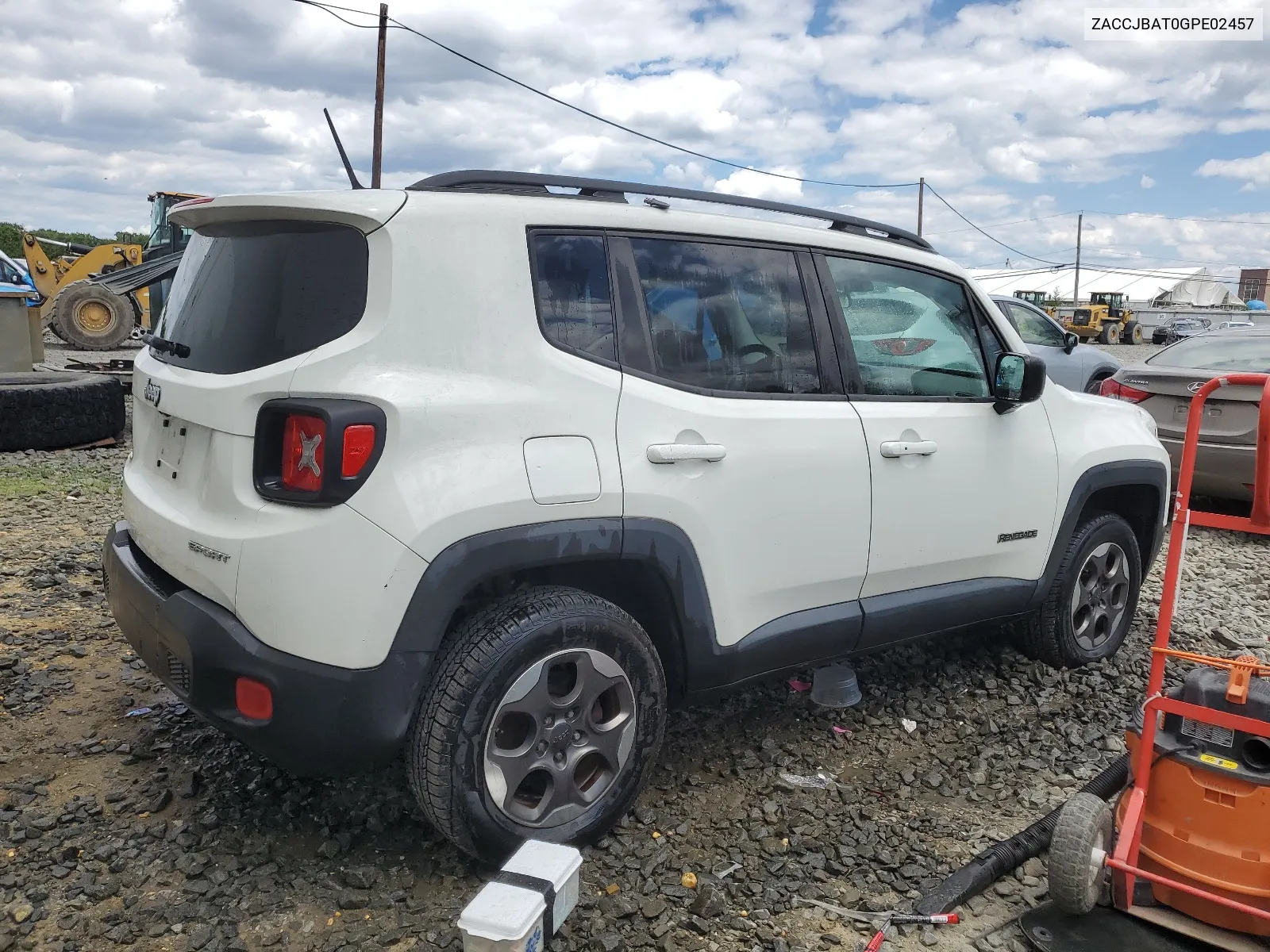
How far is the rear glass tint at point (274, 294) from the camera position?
2445 millimetres

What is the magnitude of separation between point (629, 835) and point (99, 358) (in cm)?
1661

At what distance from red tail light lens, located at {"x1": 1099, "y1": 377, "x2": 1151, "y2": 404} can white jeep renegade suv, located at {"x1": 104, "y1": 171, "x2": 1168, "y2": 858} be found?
490 centimetres

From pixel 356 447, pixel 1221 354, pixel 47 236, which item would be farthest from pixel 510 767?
pixel 47 236

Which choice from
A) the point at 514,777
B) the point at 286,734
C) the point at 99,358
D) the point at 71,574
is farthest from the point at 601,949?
the point at 99,358

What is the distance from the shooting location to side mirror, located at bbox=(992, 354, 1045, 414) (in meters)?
3.61

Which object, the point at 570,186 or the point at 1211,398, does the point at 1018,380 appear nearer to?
the point at 570,186

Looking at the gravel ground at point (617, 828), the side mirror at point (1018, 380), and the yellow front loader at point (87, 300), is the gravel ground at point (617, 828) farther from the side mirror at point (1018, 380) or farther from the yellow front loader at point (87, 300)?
the yellow front loader at point (87, 300)

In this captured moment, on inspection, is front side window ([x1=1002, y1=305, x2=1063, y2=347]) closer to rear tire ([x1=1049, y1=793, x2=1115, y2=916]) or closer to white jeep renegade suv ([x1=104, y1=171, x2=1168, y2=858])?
white jeep renegade suv ([x1=104, y1=171, x2=1168, y2=858])

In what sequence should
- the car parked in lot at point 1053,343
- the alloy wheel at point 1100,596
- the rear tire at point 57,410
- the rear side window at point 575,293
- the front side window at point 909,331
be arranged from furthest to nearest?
the car parked in lot at point 1053,343 < the rear tire at point 57,410 < the alloy wheel at point 1100,596 < the front side window at point 909,331 < the rear side window at point 575,293

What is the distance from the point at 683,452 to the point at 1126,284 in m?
96.3

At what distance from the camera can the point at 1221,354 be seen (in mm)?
7820

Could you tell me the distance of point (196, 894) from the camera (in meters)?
2.56

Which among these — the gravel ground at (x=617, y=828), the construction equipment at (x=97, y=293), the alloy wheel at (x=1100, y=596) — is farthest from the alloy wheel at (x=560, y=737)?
the construction equipment at (x=97, y=293)

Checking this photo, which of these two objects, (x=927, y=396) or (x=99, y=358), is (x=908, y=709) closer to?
(x=927, y=396)
